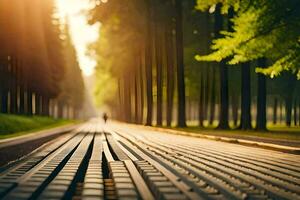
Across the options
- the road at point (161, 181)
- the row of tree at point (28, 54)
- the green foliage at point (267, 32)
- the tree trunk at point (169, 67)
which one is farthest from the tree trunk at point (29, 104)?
the road at point (161, 181)

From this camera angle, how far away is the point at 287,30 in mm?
20703

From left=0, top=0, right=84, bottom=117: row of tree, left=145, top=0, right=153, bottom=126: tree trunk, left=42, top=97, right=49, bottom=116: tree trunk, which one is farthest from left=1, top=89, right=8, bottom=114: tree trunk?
left=42, top=97, right=49, bottom=116: tree trunk

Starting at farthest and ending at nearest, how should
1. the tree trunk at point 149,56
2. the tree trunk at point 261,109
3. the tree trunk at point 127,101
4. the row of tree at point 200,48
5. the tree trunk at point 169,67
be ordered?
the tree trunk at point 127,101 < the tree trunk at point 169,67 < the tree trunk at point 149,56 < the tree trunk at point 261,109 < the row of tree at point 200,48

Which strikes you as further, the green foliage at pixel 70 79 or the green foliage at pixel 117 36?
the green foliage at pixel 70 79

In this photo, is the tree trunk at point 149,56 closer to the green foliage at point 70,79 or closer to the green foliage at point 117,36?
the green foliage at point 117,36

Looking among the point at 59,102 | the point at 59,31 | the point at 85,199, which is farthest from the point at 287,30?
the point at 59,102

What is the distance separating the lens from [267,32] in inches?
813

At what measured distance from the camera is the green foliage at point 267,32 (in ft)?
65.4

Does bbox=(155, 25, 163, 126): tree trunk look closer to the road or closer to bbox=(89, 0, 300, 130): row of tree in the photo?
bbox=(89, 0, 300, 130): row of tree

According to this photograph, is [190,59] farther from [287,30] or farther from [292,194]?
[292,194]

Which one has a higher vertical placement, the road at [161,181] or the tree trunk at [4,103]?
the tree trunk at [4,103]

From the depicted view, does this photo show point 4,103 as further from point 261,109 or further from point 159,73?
point 261,109

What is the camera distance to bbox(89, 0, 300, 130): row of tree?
67.5ft

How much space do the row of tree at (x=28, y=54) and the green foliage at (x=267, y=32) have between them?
29709 millimetres
